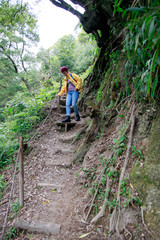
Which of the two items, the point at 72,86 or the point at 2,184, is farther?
the point at 72,86

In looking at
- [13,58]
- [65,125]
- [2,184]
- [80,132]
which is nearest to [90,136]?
[80,132]

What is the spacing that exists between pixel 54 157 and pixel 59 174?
72 cm

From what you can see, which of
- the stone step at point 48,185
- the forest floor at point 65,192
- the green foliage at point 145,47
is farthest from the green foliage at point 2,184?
the green foliage at point 145,47

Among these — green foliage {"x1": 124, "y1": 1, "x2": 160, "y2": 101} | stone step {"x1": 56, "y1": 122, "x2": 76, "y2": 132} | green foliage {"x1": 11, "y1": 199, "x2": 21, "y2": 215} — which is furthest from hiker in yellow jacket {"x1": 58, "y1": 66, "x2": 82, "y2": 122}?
green foliage {"x1": 11, "y1": 199, "x2": 21, "y2": 215}

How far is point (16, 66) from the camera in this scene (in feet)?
55.6

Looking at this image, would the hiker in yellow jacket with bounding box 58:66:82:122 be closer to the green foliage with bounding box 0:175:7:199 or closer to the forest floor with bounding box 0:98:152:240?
the forest floor with bounding box 0:98:152:240

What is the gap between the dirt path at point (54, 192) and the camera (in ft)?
6.66

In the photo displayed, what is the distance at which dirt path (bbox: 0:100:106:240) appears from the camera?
79.9 inches

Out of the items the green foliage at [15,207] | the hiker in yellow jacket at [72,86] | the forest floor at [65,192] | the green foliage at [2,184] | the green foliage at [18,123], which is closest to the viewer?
the forest floor at [65,192]

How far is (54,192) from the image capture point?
2.85m

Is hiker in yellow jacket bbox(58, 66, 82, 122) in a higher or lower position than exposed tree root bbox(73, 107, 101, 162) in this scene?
higher

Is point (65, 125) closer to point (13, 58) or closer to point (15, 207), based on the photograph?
point (15, 207)

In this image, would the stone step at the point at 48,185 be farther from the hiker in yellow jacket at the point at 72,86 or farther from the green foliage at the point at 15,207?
the hiker in yellow jacket at the point at 72,86

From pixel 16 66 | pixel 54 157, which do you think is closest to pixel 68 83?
pixel 54 157
